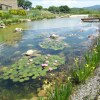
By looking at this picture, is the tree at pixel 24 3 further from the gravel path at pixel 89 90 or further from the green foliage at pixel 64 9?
the gravel path at pixel 89 90

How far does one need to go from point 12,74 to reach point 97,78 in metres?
3.69

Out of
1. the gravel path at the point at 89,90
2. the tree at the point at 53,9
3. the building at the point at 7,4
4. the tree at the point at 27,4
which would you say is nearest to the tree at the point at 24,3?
the tree at the point at 27,4

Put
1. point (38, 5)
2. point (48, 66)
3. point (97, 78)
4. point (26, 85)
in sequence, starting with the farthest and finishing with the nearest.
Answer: point (38, 5) < point (48, 66) < point (26, 85) < point (97, 78)

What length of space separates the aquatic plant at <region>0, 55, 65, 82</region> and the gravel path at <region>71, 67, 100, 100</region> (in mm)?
2369

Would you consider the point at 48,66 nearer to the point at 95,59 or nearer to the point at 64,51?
the point at 95,59

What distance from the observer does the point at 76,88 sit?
23.8 ft

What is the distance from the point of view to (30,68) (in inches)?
399

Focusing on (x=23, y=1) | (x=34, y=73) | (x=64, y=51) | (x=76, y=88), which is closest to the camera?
(x=76, y=88)

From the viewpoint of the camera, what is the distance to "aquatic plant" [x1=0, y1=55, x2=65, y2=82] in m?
9.28

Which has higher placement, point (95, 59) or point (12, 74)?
point (95, 59)

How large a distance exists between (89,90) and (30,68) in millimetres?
3893

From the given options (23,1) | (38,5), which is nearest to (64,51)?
(23,1)

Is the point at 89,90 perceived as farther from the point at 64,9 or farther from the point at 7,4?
the point at 64,9

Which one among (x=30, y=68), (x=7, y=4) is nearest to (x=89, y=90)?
(x=30, y=68)
